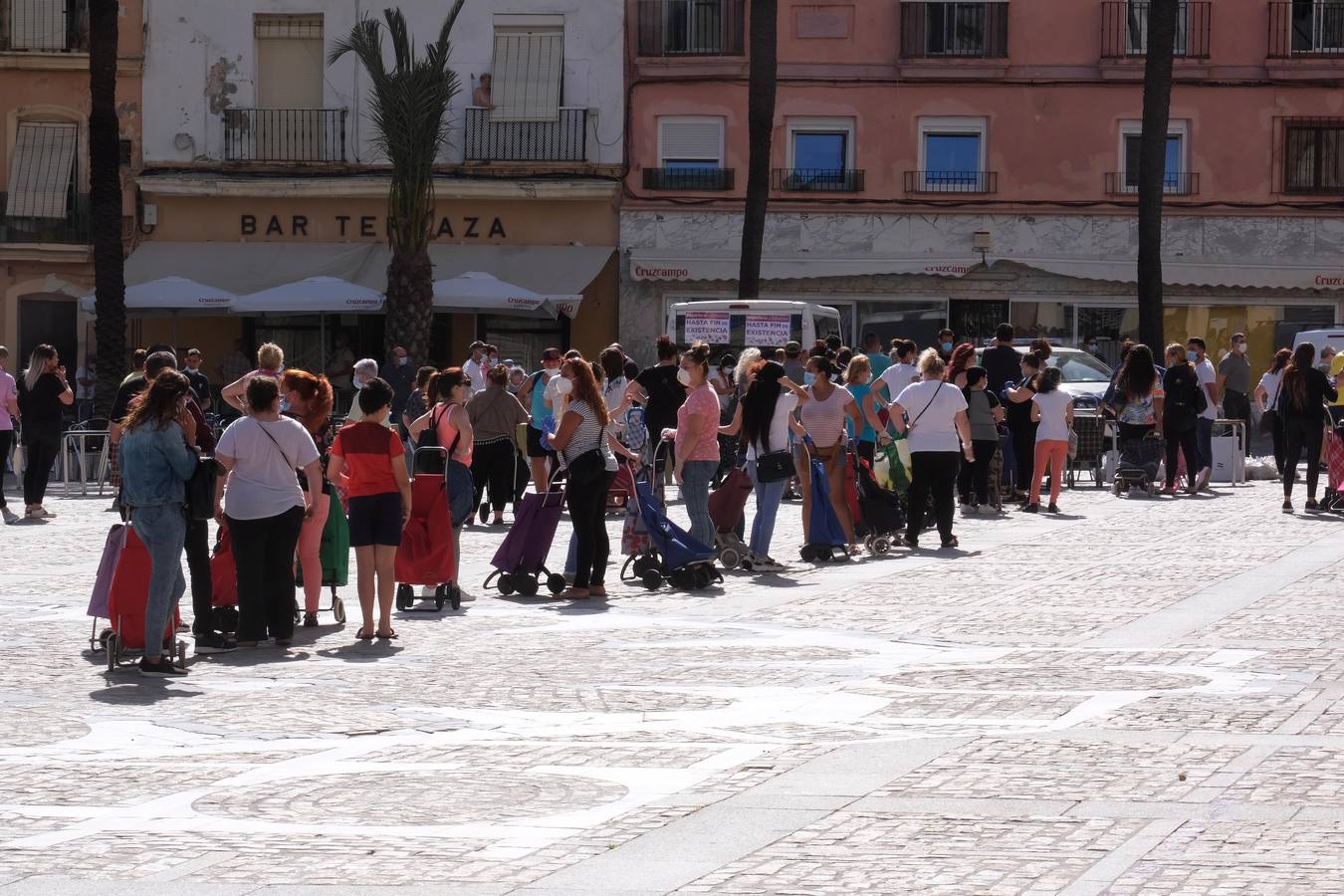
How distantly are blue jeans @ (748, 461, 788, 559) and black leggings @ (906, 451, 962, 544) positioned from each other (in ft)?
7.01

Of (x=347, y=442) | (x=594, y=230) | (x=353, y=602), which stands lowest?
(x=353, y=602)

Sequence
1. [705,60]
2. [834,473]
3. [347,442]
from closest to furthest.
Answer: [347,442] < [834,473] < [705,60]

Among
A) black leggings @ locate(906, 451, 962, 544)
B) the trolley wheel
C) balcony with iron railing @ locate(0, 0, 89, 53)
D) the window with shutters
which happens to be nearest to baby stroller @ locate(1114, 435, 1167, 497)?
black leggings @ locate(906, 451, 962, 544)

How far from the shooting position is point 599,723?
963cm

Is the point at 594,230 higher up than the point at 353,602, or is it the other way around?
the point at 594,230

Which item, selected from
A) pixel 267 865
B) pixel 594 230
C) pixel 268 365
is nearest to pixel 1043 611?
pixel 268 365

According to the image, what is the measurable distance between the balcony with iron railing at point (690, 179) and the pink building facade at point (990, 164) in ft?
0.13

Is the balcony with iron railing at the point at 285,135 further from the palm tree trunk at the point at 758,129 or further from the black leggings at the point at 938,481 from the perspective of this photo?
the black leggings at the point at 938,481

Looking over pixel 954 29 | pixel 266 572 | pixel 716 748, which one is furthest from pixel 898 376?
pixel 954 29

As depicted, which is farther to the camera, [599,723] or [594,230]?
[594,230]

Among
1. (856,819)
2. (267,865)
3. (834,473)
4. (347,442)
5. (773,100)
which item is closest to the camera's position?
(267,865)

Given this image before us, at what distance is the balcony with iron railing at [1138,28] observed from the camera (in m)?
38.6

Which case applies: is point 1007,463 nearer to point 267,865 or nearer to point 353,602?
point 353,602

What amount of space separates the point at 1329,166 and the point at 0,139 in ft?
77.1
